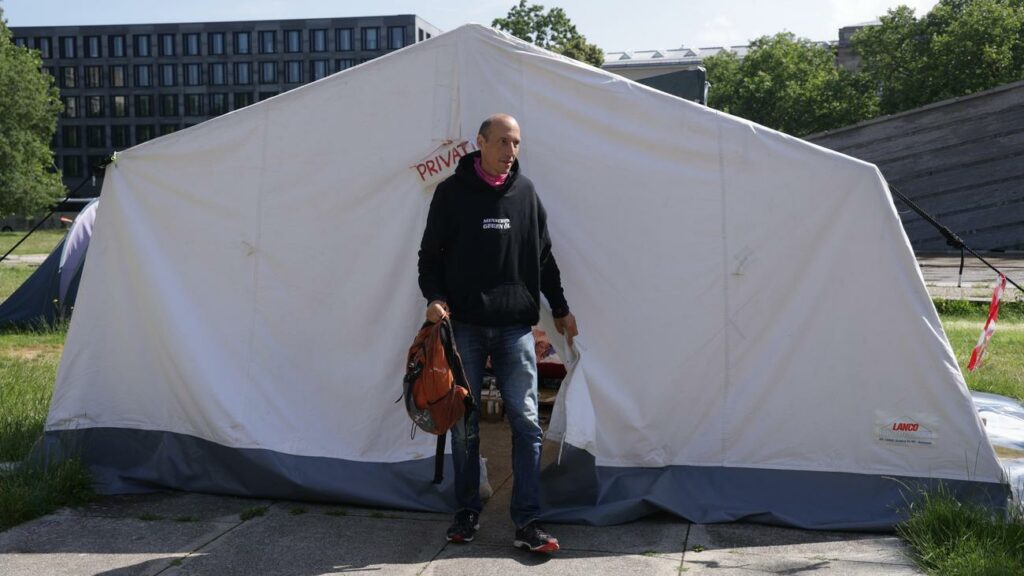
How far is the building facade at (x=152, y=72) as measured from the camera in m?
90.2

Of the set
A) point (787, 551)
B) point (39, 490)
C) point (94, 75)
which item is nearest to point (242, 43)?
point (94, 75)

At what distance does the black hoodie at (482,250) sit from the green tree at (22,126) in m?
48.9

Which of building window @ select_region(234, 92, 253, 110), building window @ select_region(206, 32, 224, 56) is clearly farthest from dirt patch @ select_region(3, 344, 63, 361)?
building window @ select_region(206, 32, 224, 56)

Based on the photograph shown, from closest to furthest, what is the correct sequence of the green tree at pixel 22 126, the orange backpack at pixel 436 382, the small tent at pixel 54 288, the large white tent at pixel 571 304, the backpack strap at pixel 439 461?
the orange backpack at pixel 436 382, the backpack strap at pixel 439 461, the large white tent at pixel 571 304, the small tent at pixel 54 288, the green tree at pixel 22 126

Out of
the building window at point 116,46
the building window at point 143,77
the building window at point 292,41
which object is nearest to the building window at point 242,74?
the building window at point 292,41

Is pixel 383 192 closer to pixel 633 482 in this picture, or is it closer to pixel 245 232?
pixel 245 232

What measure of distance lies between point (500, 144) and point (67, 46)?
98149 millimetres

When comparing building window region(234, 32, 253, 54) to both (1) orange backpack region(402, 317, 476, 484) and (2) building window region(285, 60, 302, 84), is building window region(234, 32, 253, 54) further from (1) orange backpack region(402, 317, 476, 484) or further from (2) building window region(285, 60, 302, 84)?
(1) orange backpack region(402, 317, 476, 484)

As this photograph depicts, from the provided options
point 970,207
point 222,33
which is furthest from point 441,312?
point 222,33

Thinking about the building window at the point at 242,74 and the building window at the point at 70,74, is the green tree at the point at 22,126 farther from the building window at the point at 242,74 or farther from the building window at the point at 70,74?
the building window at the point at 70,74

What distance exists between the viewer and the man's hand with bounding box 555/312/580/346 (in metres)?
4.87

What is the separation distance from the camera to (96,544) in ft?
15.3

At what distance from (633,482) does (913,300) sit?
1.61 metres

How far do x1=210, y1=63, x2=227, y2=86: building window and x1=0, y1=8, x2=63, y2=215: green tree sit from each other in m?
38.1
